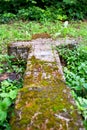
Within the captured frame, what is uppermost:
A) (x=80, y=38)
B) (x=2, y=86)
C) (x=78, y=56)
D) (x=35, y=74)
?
(x=35, y=74)

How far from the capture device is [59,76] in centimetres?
308

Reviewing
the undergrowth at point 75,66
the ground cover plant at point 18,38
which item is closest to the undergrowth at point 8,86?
the ground cover plant at point 18,38

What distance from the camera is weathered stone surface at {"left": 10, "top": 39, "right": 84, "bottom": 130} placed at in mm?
2107

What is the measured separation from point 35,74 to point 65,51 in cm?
194

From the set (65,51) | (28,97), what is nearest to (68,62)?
(65,51)

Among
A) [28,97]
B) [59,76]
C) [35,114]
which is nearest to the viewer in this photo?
[35,114]

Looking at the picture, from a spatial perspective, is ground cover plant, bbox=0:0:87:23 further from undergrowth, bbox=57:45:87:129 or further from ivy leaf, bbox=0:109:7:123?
ivy leaf, bbox=0:109:7:123

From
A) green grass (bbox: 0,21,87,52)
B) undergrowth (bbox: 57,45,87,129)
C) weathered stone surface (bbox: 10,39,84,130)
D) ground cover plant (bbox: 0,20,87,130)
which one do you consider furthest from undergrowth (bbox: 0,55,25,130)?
green grass (bbox: 0,21,87,52)

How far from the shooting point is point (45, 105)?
231 centimetres

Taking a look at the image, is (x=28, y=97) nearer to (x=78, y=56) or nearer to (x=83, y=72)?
(x=83, y=72)

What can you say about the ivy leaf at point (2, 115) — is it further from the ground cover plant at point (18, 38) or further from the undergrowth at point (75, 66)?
the undergrowth at point (75, 66)

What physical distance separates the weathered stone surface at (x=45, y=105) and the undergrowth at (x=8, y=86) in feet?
0.74

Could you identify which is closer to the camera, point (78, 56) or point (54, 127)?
point (54, 127)

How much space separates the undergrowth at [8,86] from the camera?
2615 mm
